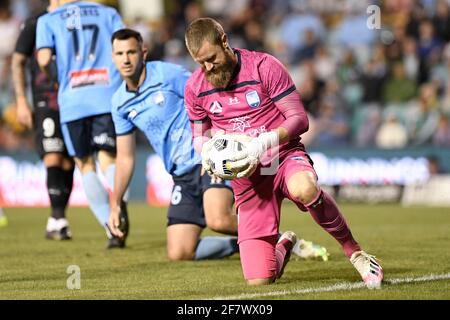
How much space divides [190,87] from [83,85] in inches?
142

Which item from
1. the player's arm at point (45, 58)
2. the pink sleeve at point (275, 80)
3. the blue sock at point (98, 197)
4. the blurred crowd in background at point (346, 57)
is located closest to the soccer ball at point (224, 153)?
the pink sleeve at point (275, 80)

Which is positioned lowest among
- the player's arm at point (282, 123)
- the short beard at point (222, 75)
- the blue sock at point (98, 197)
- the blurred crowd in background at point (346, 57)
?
the blurred crowd in background at point (346, 57)

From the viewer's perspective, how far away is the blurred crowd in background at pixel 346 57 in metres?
17.6

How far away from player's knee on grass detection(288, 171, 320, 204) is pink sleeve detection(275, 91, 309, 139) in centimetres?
28

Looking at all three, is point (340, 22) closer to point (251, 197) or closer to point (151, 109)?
point (151, 109)

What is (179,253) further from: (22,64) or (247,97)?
(22,64)

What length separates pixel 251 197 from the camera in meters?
6.89

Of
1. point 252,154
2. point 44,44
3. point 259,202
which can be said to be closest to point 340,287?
point 259,202

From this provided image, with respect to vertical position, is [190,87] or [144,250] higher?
[190,87]

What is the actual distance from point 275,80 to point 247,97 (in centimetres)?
25

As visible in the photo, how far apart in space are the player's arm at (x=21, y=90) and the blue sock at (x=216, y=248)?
3.17 meters

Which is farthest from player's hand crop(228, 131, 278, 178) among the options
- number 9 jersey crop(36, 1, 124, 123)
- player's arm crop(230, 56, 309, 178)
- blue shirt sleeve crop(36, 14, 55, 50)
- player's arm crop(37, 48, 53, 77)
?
blue shirt sleeve crop(36, 14, 55, 50)

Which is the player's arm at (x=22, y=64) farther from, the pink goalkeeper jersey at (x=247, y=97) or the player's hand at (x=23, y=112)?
the pink goalkeeper jersey at (x=247, y=97)
